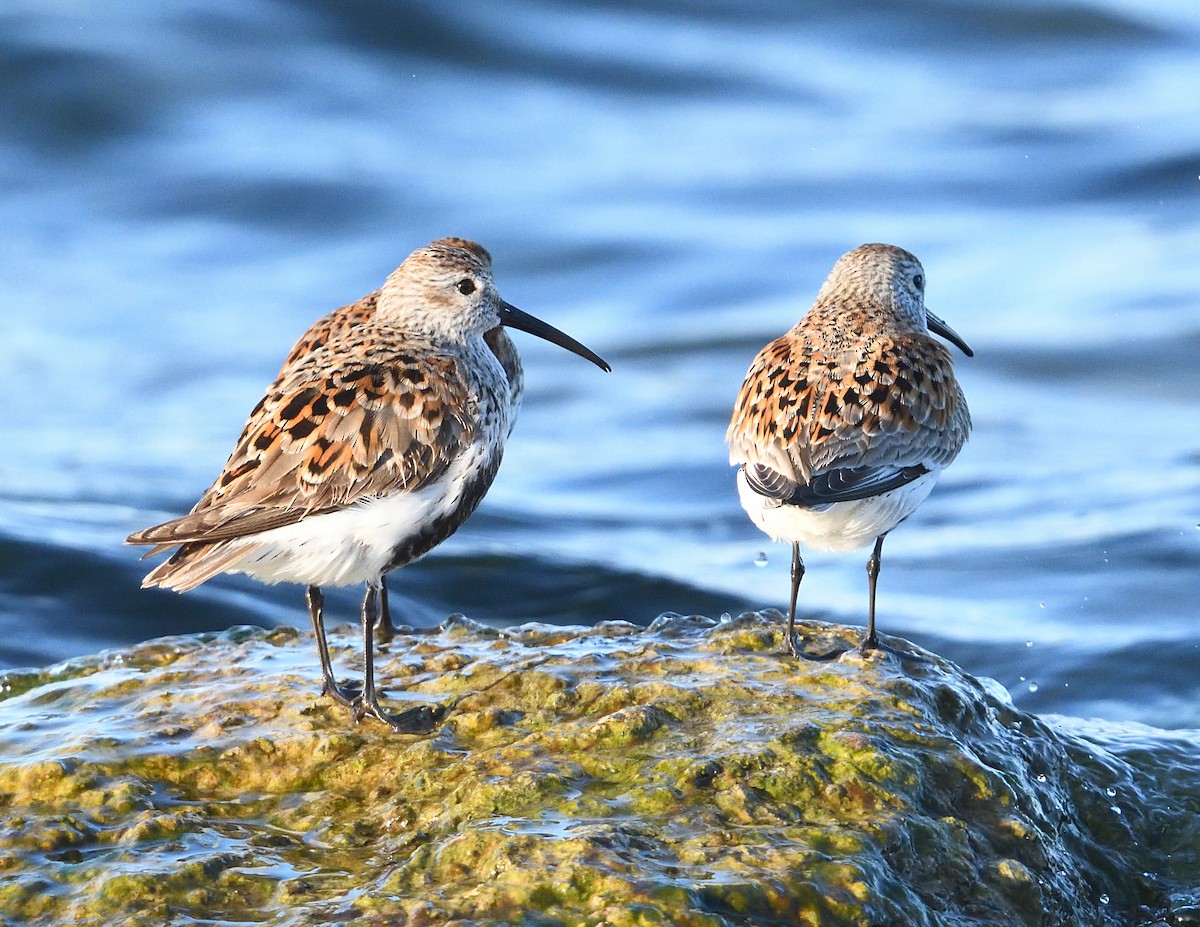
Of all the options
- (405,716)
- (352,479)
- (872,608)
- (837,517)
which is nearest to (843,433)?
(837,517)

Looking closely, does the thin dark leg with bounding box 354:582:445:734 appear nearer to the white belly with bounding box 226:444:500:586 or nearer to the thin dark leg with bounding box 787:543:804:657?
the white belly with bounding box 226:444:500:586

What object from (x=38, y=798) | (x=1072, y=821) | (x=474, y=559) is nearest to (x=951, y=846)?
(x=1072, y=821)

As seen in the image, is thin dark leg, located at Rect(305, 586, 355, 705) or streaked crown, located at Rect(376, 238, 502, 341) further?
streaked crown, located at Rect(376, 238, 502, 341)

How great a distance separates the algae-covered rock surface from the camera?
4270 millimetres

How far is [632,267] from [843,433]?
33.2ft

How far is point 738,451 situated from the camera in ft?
22.0

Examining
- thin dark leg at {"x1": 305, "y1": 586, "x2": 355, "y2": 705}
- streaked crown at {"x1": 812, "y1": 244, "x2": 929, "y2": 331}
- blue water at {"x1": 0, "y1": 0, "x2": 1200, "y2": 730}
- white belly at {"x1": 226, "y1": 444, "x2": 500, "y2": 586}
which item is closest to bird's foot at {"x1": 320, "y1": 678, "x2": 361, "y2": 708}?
thin dark leg at {"x1": 305, "y1": 586, "x2": 355, "y2": 705}

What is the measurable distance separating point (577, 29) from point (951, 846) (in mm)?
17212

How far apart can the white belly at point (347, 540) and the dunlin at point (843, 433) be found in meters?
1.33

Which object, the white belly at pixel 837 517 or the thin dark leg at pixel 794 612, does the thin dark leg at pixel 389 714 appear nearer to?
the thin dark leg at pixel 794 612

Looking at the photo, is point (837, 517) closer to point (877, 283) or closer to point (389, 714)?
point (877, 283)

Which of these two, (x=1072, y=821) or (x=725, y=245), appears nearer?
(x=1072, y=821)

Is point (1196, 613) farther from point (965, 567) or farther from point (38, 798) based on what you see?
point (38, 798)

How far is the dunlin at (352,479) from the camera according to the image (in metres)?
5.56
